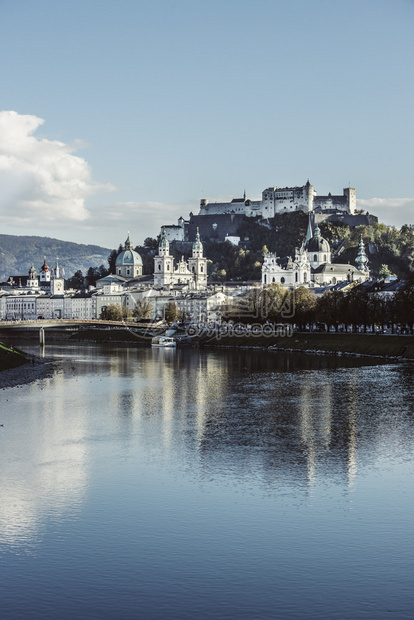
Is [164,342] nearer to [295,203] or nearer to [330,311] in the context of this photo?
[330,311]

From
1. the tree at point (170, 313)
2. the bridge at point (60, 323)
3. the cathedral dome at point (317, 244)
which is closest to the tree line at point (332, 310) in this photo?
the bridge at point (60, 323)

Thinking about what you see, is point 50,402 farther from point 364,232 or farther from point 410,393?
point 364,232

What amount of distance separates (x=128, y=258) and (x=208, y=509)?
414 ft

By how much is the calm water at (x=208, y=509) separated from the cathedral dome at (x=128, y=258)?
109 m

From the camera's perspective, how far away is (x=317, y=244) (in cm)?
12156

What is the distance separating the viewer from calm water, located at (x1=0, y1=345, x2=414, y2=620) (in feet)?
41.8

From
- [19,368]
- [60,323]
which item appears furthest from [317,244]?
[19,368]

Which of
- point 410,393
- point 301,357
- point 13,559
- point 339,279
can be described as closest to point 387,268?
point 339,279

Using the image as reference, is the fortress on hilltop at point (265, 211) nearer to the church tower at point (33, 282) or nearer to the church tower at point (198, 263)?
the church tower at point (198, 263)

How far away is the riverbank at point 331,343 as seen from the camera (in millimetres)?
53750

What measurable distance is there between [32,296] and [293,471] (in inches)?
5073

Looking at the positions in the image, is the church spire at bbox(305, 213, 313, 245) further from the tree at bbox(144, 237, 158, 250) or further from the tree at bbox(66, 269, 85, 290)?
the tree at bbox(66, 269, 85, 290)

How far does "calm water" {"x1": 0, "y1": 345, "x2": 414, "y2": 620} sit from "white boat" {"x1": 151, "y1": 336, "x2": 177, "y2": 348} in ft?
132

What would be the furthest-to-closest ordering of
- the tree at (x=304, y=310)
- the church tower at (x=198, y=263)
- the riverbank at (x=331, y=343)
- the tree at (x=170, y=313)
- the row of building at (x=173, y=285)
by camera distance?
the church tower at (x=198, y=263) → the row of building at (x=173, y=285) → the tree at (x=170, y=313) → the tree at (x=304, y=310) → the riverbank at (x=331, y=343)
